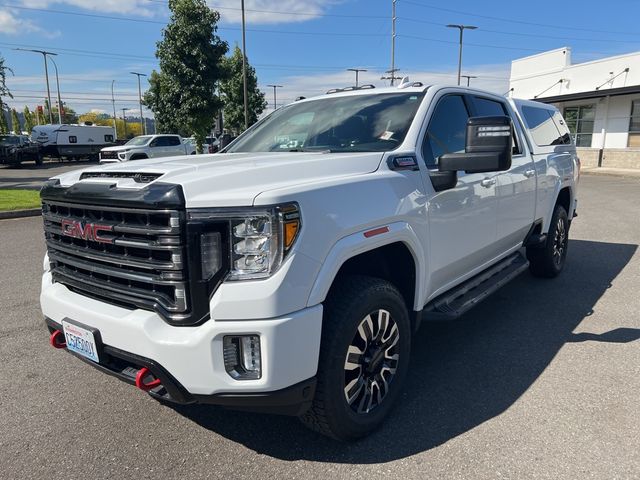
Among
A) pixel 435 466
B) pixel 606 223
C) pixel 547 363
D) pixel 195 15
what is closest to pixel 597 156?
pixel 606 223

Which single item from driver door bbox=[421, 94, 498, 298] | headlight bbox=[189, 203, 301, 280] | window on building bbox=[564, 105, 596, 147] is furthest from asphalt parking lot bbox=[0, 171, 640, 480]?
window on building bbox=[564, 105, 596, 147]

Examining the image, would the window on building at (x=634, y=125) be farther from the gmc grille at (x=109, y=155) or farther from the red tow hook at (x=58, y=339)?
the red tow hook at (x=58, y=339)

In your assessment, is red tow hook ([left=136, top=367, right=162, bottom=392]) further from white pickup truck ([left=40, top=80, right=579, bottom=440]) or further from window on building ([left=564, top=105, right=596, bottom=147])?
window on building ([left=564, top=105, right=596, bottom=147])

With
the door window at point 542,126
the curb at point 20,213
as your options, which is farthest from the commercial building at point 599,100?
the curb at point 20,213

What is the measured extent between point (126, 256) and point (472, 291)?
2683 mm

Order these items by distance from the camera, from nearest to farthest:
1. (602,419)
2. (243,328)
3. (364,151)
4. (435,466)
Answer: (243,328) → (435,466) → (602,419) → (364,151)

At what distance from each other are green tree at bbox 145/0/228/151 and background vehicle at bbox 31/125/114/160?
1608cm

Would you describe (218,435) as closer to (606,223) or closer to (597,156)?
(606,223)

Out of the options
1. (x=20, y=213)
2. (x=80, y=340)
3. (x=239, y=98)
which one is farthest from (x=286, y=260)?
(x=239, y=98)

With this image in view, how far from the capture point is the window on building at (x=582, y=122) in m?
26.9

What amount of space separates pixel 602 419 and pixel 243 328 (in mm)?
2298

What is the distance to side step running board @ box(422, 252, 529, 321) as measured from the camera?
3.43 meters

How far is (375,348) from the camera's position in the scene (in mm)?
2840

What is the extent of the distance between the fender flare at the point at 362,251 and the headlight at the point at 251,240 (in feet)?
0.79
